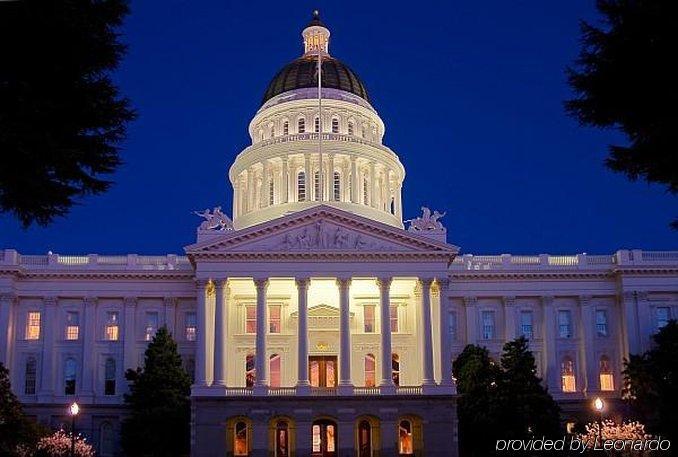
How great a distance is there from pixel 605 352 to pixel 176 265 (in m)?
35.2

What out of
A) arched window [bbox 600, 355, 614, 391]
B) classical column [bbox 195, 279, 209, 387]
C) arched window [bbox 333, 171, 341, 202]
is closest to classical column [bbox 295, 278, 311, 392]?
classical column [bbox 195, 279, 209, 387]

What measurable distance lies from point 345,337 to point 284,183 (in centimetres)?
2289

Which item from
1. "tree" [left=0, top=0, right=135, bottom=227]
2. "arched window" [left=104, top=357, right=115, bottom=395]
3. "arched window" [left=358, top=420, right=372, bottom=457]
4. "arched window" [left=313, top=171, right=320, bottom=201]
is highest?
"arched window" [left=313, top=171, right=320, bottom=201]

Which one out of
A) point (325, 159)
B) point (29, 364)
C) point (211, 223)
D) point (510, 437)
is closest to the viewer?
point (510, 437)

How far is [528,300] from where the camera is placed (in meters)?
79.6

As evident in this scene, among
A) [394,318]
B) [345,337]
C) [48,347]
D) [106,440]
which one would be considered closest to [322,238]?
[345,337]

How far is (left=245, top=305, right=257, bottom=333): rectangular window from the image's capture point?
2872 inches

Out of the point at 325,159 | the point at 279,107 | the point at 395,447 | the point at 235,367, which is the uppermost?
the point at 279,107

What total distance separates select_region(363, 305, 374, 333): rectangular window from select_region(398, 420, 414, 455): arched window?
838 centimetres

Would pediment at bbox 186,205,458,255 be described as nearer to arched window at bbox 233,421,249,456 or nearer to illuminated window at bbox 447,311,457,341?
illuminated window at bbox 447,311,457,341

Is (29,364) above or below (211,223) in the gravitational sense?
below

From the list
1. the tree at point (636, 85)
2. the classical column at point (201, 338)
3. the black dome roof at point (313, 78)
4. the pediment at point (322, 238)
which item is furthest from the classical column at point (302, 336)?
the tree at point (636, 85)

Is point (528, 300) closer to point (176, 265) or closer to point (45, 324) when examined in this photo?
point (176, 265)

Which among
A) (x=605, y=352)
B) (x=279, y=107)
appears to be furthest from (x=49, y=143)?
(x=279, y=107)
